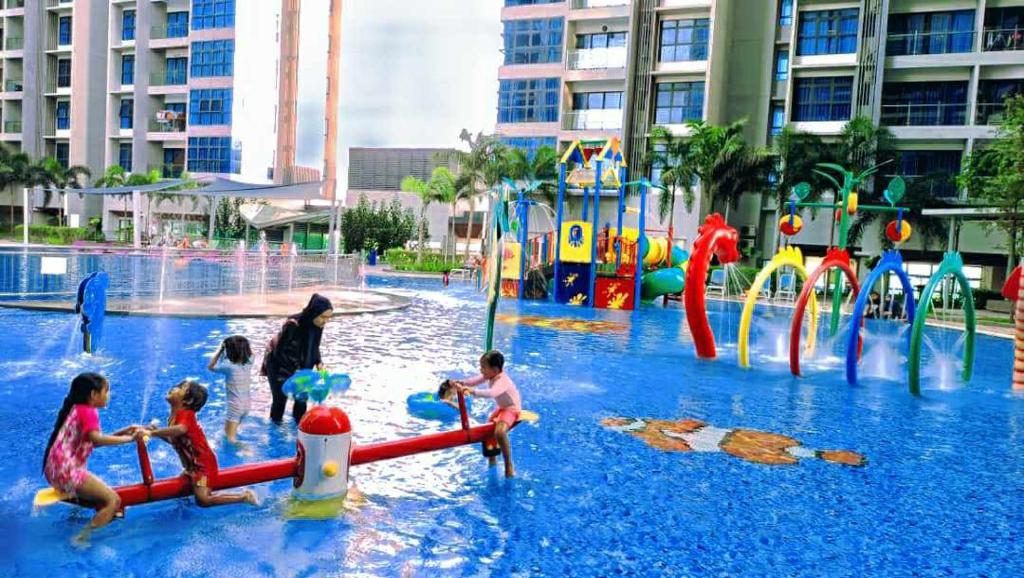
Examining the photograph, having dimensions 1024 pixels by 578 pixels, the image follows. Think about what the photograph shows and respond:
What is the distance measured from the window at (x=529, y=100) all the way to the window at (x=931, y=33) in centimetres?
1841

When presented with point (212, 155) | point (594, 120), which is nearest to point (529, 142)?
point (594, 120)

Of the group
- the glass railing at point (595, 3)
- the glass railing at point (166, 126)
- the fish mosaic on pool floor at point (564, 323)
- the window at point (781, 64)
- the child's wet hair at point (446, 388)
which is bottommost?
the fish mosaic on pool floor at point (564, 323)

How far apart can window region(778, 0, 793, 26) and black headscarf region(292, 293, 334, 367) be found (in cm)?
4211

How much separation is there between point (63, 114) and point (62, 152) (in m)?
3.10

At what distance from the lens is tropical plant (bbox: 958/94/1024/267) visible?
2606cm

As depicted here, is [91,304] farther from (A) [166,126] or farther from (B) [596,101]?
(A) [166,126]

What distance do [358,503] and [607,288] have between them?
68.0 ft

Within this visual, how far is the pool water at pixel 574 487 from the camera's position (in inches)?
207

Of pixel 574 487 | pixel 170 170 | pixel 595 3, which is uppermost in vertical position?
pixel 595 3

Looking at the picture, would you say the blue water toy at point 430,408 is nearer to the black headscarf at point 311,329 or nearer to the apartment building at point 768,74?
the black headscarf at point 311,329

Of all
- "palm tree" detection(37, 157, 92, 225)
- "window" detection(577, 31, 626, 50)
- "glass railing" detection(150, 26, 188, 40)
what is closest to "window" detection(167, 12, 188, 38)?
"glass railing" detection(150, 26, 188, 40)

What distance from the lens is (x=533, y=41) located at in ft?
162

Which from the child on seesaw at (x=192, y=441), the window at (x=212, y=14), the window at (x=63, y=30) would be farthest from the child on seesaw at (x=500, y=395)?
the window at (x=63, y=30)

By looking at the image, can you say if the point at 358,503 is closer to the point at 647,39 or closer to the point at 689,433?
the point at 689,433
